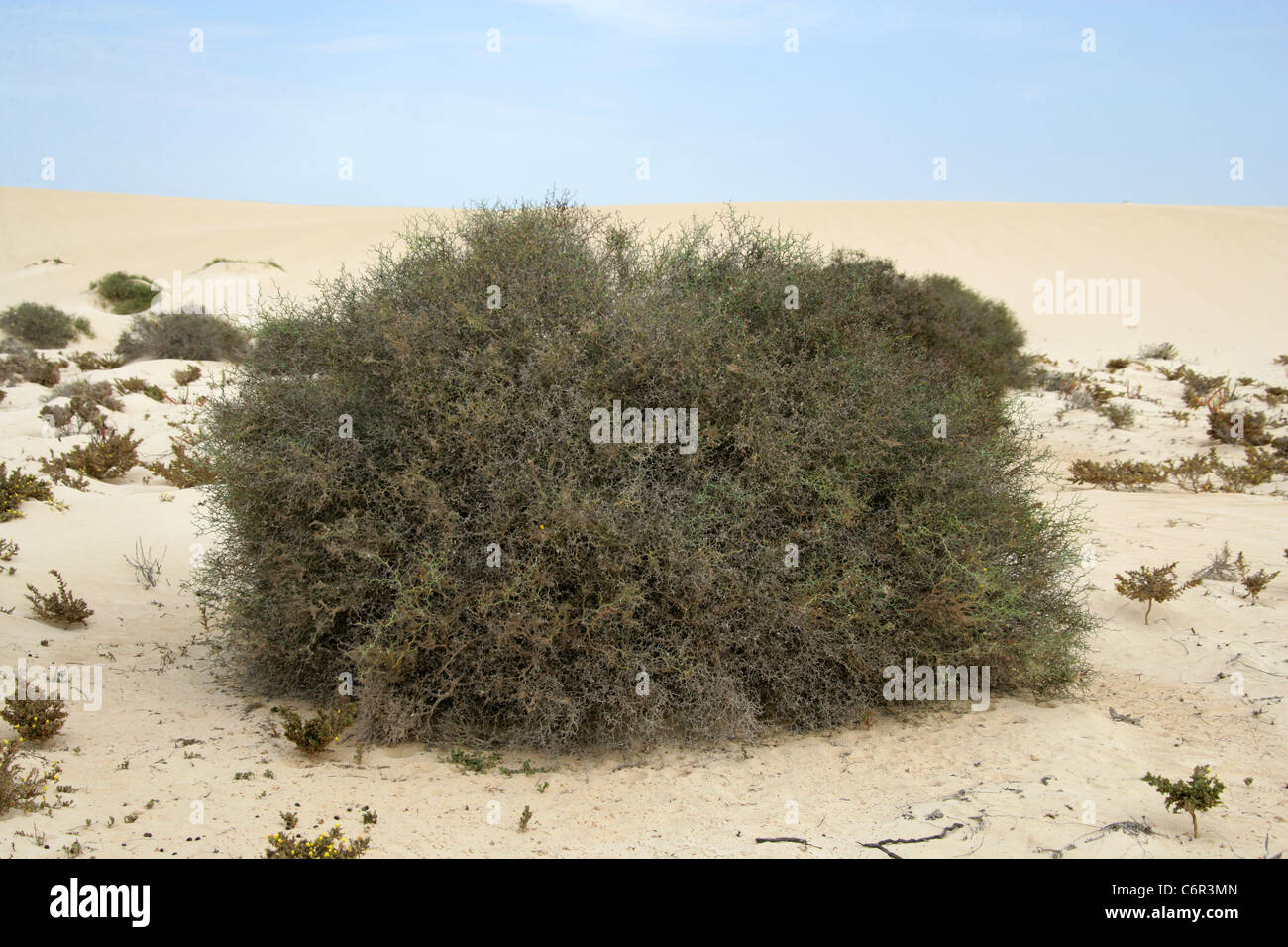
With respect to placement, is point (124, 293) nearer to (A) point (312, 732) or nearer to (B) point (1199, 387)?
(A) point (312, 732)

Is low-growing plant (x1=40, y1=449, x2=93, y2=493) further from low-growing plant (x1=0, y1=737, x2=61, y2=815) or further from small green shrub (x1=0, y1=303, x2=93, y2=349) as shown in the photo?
small green shrub (x1=0, y1=303, x2=93, y2=349)

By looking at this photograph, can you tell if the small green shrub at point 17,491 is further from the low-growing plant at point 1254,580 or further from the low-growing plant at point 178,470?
the low-growing plant at point 1254,580

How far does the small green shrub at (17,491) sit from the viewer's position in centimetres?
805

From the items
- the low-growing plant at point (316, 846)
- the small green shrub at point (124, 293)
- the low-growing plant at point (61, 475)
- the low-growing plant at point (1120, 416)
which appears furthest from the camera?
the small green shrub at point (124, 293)

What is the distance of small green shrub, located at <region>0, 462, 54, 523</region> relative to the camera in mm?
8051

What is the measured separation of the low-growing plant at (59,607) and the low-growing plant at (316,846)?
3785 mm

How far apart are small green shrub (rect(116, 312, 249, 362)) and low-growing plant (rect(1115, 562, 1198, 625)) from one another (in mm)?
16427

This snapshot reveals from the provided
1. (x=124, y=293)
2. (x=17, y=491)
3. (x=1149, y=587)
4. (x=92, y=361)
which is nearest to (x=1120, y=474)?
(x=1149, y=587)

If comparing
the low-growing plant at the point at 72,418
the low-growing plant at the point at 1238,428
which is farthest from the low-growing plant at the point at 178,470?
the low-growing plant at the point at 1238,428

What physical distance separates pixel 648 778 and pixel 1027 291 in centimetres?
2862

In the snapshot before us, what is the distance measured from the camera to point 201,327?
714 inches

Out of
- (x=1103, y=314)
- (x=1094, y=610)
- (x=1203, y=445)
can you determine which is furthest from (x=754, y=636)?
(x=1103, y=314)

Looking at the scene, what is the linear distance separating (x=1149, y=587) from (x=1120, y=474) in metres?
4.98

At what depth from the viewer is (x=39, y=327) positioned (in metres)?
19.6
